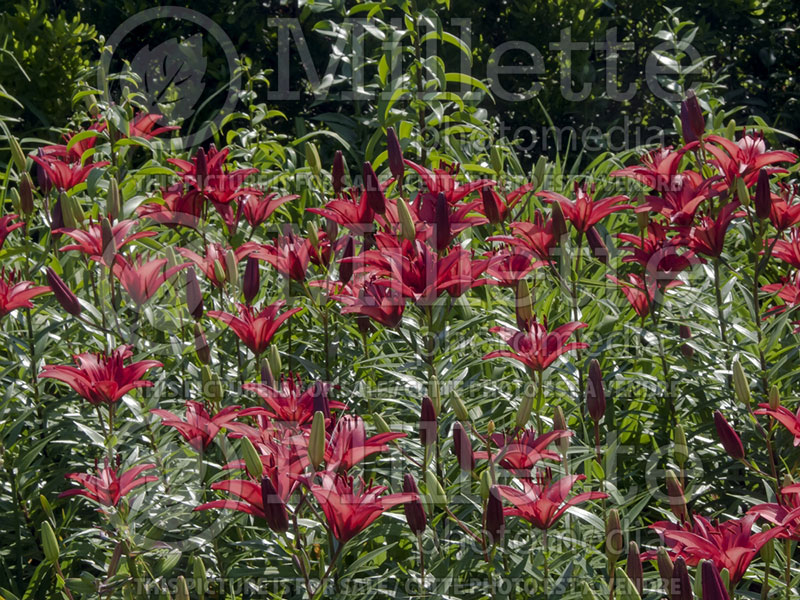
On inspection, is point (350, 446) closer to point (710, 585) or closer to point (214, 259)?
point (710, 585)

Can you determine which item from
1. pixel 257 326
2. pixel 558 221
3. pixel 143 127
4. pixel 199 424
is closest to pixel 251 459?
pixel 199 424

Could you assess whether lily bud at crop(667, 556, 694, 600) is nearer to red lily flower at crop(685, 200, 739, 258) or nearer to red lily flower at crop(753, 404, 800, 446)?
red lily flower at crop(753, 404, 800, 446)

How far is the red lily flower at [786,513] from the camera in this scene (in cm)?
121

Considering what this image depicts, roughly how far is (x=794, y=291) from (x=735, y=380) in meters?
0.36

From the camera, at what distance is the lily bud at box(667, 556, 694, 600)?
43.3 inches

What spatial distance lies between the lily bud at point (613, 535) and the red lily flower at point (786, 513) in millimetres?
186

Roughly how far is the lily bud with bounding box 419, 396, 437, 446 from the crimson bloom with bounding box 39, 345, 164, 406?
18.4 inches

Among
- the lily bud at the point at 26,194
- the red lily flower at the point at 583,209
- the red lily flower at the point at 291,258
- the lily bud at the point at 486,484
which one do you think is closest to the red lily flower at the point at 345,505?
the lily bud at the point at 486,484

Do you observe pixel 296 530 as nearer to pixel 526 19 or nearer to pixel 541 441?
pixel 541 441

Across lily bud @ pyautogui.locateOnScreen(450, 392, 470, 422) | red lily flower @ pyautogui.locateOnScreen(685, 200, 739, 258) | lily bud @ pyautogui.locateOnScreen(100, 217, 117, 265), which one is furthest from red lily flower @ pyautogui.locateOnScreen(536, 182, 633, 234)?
lily bud @ pyautogui.locateOnScreen(100, 217, 117, 265)

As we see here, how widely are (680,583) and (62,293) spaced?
1197 millimetres

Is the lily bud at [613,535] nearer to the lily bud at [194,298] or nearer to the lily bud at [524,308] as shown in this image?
the lily bud at [524,308]

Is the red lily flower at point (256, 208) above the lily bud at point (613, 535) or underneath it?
above

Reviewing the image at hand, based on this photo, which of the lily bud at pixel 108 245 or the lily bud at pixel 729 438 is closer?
the lily bud at pixel 729 438
